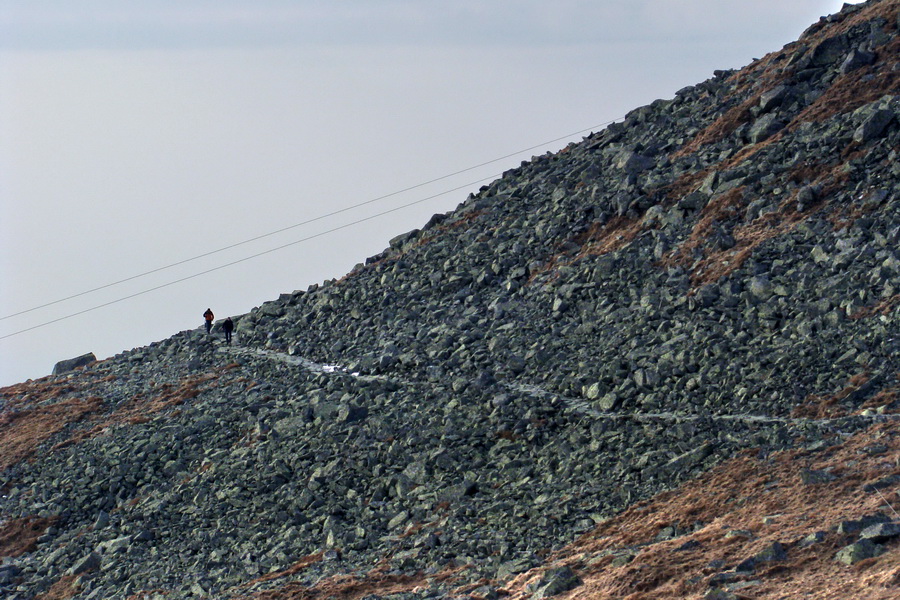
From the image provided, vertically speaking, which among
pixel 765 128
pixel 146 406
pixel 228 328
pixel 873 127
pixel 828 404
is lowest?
pixel 828 404

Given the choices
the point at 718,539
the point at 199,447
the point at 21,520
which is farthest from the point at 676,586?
the point at 21,520

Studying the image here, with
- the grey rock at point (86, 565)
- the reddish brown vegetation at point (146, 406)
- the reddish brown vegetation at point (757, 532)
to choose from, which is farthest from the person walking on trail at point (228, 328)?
the reddish brown vegetation at point (757, 532)

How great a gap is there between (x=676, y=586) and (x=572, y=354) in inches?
603

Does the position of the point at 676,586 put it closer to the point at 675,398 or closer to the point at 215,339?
the point at 675,398

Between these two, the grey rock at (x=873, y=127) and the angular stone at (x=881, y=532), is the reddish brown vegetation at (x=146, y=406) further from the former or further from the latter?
the angular stone at (x=881, y=532)

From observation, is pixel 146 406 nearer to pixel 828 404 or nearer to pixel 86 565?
pixel 86 565

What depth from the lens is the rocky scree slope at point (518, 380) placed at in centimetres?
2748

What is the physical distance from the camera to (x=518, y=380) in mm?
34812

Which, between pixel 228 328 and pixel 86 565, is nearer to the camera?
pixel 86 565

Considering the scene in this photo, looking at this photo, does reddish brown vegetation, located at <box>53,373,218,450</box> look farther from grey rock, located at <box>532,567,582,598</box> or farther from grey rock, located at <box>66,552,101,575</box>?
grey rock, located at <box>532,567,582,598</box>

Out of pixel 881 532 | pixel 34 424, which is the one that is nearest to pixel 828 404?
pixel 881 532

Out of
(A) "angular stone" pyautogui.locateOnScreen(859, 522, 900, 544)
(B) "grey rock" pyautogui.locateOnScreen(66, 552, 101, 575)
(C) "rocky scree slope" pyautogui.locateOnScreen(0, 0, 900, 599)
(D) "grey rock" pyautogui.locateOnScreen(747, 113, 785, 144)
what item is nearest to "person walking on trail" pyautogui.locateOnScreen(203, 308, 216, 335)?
(C) "rocky scree slope" pyautogui.locateOnScreen(0, 0, 900, 599)

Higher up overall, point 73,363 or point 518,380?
point 73,363

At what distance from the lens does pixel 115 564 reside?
30734 millimetres
